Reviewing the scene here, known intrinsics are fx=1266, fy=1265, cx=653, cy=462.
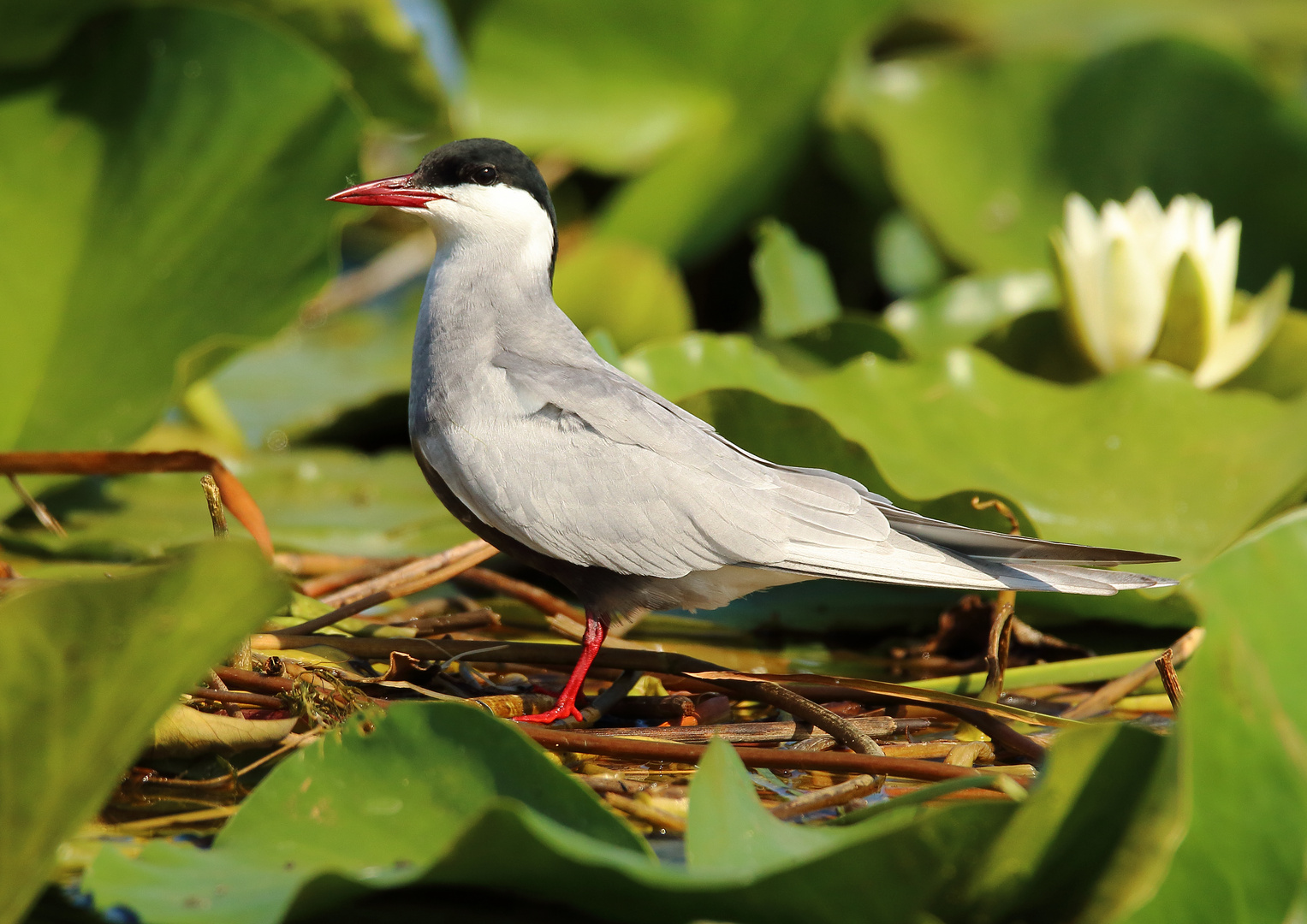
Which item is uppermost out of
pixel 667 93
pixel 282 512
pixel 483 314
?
pixel 667 93

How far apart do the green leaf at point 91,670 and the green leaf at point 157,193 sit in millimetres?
1944

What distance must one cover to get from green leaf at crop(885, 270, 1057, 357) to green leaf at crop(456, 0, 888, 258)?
112 cm

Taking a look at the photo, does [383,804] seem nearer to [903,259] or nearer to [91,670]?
[91,670]

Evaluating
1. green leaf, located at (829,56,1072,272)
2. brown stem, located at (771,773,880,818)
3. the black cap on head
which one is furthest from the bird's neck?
green leaf, located at (829,56,1072,272)

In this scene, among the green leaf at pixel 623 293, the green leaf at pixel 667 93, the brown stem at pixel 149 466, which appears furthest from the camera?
the green leaf at pixel 667 93

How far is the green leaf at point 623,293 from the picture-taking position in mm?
4094

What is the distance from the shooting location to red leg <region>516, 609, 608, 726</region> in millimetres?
2180

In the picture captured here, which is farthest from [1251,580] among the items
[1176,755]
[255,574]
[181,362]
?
[181,362]

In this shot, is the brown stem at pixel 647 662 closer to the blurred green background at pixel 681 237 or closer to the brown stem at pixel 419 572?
the brown stem at pixel 419 572

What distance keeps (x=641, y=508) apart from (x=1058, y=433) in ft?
4.00

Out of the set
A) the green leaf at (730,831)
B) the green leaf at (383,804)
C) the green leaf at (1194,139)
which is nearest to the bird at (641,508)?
the green leaf at (383,804)

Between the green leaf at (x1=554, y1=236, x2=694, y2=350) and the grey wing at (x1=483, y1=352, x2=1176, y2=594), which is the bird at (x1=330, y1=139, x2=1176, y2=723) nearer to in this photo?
the grey wing at (x1=483, y1=352, x2=1176, y2=594)

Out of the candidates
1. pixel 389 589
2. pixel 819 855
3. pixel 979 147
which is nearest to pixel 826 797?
pixel 819 855

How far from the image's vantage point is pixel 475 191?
8.71 ft
